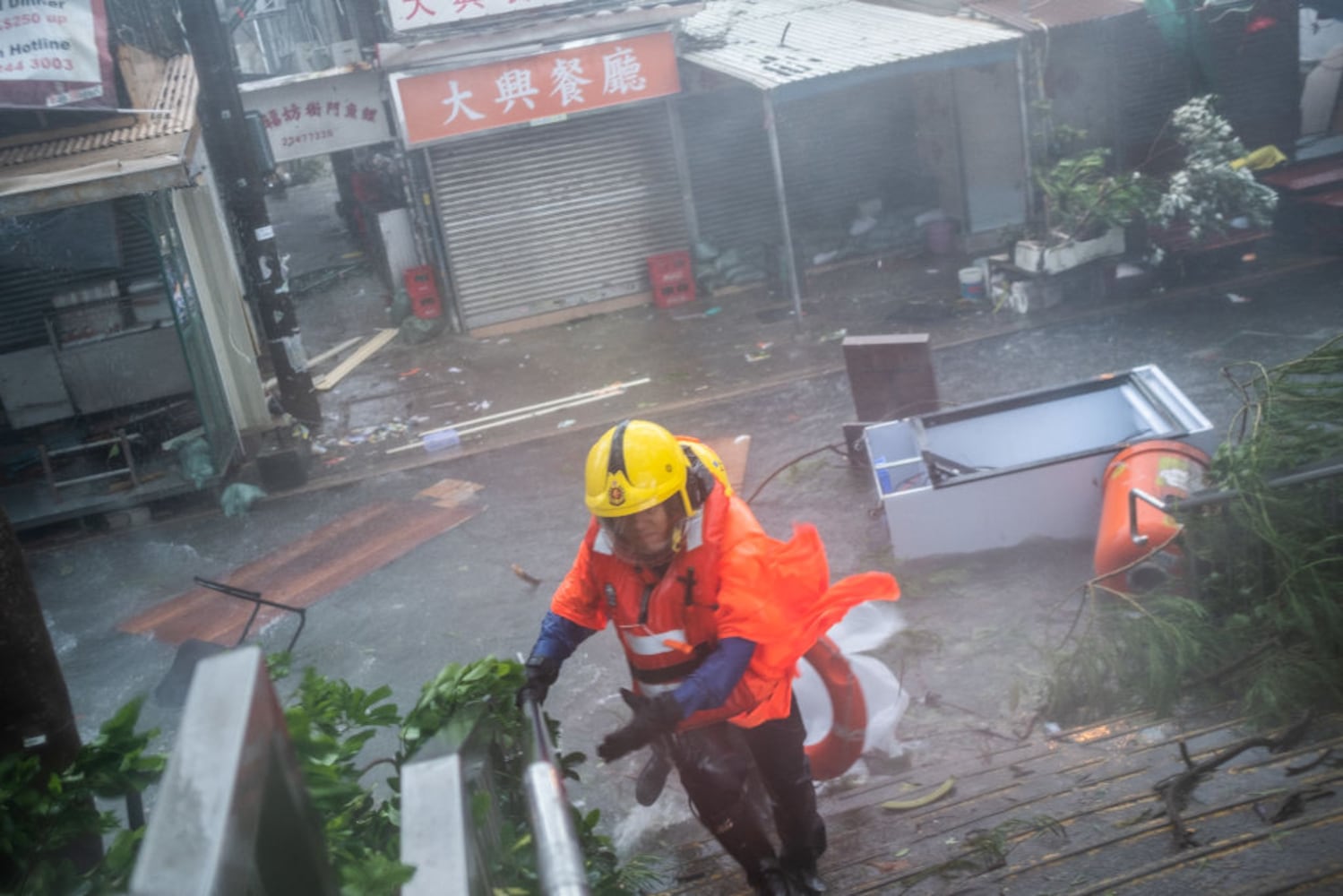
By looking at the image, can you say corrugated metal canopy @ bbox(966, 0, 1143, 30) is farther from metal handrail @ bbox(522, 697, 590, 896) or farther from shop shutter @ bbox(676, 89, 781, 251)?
metal handrail @ bbox(522, 697, 590, 896)

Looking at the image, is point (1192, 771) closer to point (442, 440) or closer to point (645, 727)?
point (645, 727)

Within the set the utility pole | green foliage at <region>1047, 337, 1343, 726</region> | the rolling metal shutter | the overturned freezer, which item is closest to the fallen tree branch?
green foliage at <region>1047, 337, 1343, 726</region>

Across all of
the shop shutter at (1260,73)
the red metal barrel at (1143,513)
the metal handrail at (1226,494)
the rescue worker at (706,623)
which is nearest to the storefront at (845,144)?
the shop shutter at (1260,73)

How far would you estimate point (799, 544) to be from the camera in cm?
387

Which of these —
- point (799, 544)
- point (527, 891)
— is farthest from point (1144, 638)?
point (527, 891)

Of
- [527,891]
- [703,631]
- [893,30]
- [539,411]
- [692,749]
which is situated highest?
[893,30]

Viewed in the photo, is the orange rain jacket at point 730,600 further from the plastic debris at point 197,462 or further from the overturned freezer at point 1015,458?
the plastic debris at point 197,462

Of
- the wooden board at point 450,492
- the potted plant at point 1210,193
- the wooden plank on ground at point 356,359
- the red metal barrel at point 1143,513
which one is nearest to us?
the red metal barrel at point 1143,513

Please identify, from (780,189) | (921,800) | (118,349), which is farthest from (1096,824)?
(118,349)

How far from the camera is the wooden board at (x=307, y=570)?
8.24 meters

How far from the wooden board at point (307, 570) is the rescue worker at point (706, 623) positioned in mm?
4650

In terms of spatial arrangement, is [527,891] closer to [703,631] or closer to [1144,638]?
[703,631]

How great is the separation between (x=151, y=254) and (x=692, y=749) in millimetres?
9219

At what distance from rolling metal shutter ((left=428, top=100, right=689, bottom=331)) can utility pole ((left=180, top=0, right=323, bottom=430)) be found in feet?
11.7
